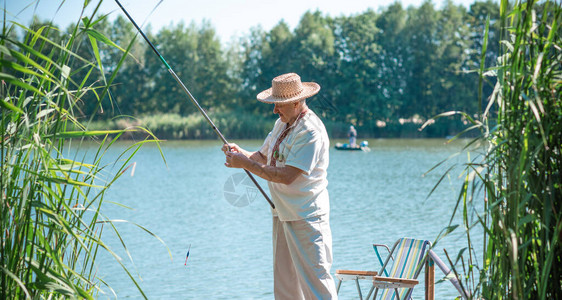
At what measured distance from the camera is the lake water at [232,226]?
772cm

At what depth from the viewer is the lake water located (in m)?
7.72

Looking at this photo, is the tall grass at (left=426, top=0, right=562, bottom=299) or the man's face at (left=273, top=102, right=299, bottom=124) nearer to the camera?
the tall grass at (left=426, top=0, right=562, bottom=299)

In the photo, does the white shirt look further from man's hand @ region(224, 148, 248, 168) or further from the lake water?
the lake water

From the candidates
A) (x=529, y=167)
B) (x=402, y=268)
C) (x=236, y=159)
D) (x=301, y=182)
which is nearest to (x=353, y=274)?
(x=402, y=268)

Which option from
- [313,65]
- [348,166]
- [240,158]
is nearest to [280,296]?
[240,158]

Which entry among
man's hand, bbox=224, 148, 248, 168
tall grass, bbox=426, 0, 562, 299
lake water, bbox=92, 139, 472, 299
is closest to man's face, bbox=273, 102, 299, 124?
man's hand, bbox=224, 148, 248, 168

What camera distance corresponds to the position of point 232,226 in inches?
475

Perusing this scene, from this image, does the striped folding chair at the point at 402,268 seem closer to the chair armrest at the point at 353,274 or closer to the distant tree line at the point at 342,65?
the chair armrest at the point at 353,274

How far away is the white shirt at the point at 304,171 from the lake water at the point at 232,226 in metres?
0.91

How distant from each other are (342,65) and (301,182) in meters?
48.8

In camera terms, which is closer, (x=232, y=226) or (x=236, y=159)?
(x=236, y=159)

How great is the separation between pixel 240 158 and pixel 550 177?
1.51m

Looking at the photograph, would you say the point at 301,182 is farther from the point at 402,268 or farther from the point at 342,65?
the point at 342,65

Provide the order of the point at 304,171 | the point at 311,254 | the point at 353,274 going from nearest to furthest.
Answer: the point at 304,171 → the point at 311,254 → the point at 353,274
